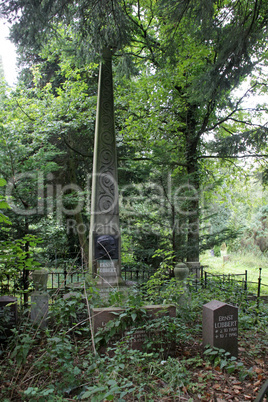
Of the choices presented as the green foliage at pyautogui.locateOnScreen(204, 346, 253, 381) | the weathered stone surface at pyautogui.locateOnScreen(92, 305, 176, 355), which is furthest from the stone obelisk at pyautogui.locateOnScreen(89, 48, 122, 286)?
the green foliage at pyautogui.locateOnScreen(204, 346, 253, 381)

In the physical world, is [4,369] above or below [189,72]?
below

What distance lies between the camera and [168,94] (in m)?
11.5

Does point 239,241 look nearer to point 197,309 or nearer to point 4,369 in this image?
point 197,309

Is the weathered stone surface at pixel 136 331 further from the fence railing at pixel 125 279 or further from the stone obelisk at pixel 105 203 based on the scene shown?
the stone obelisk at pixel 105 203

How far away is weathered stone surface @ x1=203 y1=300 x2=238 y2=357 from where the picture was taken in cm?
400

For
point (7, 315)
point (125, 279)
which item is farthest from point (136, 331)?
point (125, 279)

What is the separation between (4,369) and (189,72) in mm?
10659

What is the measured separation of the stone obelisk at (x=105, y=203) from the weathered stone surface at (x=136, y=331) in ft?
8.73

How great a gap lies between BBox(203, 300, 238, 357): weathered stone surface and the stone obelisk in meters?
3.12

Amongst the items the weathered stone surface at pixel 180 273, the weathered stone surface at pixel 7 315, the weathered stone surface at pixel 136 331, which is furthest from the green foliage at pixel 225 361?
the weathered stone surface at pixel 7 315

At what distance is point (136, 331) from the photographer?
13.2ft

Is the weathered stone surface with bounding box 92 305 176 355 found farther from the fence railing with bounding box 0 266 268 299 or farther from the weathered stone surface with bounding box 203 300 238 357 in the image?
the fence railing with bounding box 0 266 268 299

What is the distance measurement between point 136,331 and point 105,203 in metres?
3.85

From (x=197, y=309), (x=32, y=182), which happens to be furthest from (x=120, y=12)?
(x=197, y=309)
